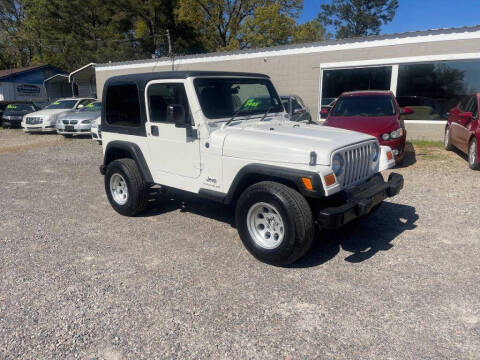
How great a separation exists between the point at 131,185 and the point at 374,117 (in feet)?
18.8

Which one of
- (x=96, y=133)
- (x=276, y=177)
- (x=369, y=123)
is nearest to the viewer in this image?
(x=276, y=177)

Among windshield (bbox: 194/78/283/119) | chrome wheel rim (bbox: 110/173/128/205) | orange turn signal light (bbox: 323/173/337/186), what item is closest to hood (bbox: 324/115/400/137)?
windshield (bbox: 194/78/283/119)

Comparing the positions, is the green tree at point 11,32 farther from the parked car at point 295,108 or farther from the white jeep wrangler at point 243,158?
the white jeep wrangler at point 243,158

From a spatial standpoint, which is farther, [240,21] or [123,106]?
[240,21]

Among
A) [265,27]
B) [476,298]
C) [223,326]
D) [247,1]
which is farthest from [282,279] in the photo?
[247,1]

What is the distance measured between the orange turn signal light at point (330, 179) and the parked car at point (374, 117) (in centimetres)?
450

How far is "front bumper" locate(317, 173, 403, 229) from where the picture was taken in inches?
131

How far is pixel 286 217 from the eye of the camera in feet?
11.2

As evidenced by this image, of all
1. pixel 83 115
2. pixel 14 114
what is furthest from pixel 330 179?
pixel 14 114

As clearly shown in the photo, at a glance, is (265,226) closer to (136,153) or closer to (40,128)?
(136,153)

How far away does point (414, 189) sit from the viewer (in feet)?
21.2

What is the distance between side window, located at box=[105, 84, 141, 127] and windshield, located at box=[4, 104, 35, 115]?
1765 cm

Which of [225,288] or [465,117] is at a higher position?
[465,117]

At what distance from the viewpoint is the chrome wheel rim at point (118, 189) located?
5.35m
